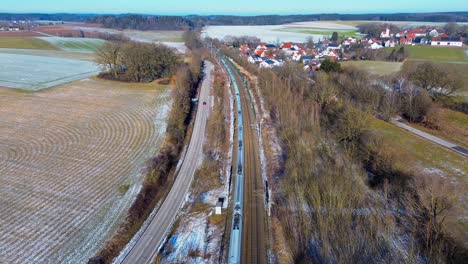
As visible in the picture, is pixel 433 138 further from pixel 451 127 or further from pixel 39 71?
pixel 39 71

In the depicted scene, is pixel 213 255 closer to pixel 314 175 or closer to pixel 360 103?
pixel 314 175

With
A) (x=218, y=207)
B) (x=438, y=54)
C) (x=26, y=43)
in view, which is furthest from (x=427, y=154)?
(x=26, y=43)

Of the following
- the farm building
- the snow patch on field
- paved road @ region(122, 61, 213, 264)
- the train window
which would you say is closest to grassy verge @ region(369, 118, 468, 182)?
the train window

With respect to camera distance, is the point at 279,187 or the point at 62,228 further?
the point at 279,187

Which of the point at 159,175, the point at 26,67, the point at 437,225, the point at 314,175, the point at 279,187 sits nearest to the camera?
the point at 437,225

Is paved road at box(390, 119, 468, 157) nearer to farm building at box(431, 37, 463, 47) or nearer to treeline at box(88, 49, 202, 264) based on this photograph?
treeline at box(88, 49, 202, 264)

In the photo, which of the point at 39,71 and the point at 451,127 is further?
the point at 39,71

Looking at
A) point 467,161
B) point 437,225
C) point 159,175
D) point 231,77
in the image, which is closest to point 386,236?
point 437,225
